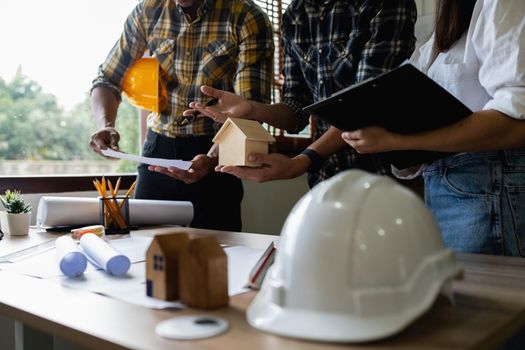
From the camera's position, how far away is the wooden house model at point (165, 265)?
71cm

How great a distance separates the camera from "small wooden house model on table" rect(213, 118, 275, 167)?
4.33 feet

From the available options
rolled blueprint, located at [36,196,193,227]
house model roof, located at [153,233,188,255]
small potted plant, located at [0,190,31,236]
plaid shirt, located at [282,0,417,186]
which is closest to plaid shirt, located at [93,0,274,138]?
plaid shirt, located at [282,0,417,186]

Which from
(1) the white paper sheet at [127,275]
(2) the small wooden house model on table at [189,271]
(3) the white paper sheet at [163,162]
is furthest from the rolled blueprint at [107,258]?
(3) the white paper sheet at [163,162]

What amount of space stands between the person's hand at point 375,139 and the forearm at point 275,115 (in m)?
0.54

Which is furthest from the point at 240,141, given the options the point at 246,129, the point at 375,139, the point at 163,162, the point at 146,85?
the point at 146,85

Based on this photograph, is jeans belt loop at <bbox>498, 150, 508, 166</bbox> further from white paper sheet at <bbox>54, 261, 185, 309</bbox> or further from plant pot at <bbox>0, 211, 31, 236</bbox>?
plant pot at <bbox>0, 211, 31, 236</bbox>

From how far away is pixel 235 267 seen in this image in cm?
94

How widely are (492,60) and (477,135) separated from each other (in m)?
0.16

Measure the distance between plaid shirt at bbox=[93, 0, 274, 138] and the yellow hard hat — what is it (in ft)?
0.10

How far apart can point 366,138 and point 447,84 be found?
27 cm

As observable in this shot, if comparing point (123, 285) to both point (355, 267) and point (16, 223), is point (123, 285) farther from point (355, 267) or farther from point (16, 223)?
point (16, 223)

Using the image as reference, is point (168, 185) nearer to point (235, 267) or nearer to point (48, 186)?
point (48, 186)

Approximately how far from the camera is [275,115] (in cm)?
167

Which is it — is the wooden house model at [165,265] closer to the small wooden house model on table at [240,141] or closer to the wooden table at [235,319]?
the wooden table at [235,319]
